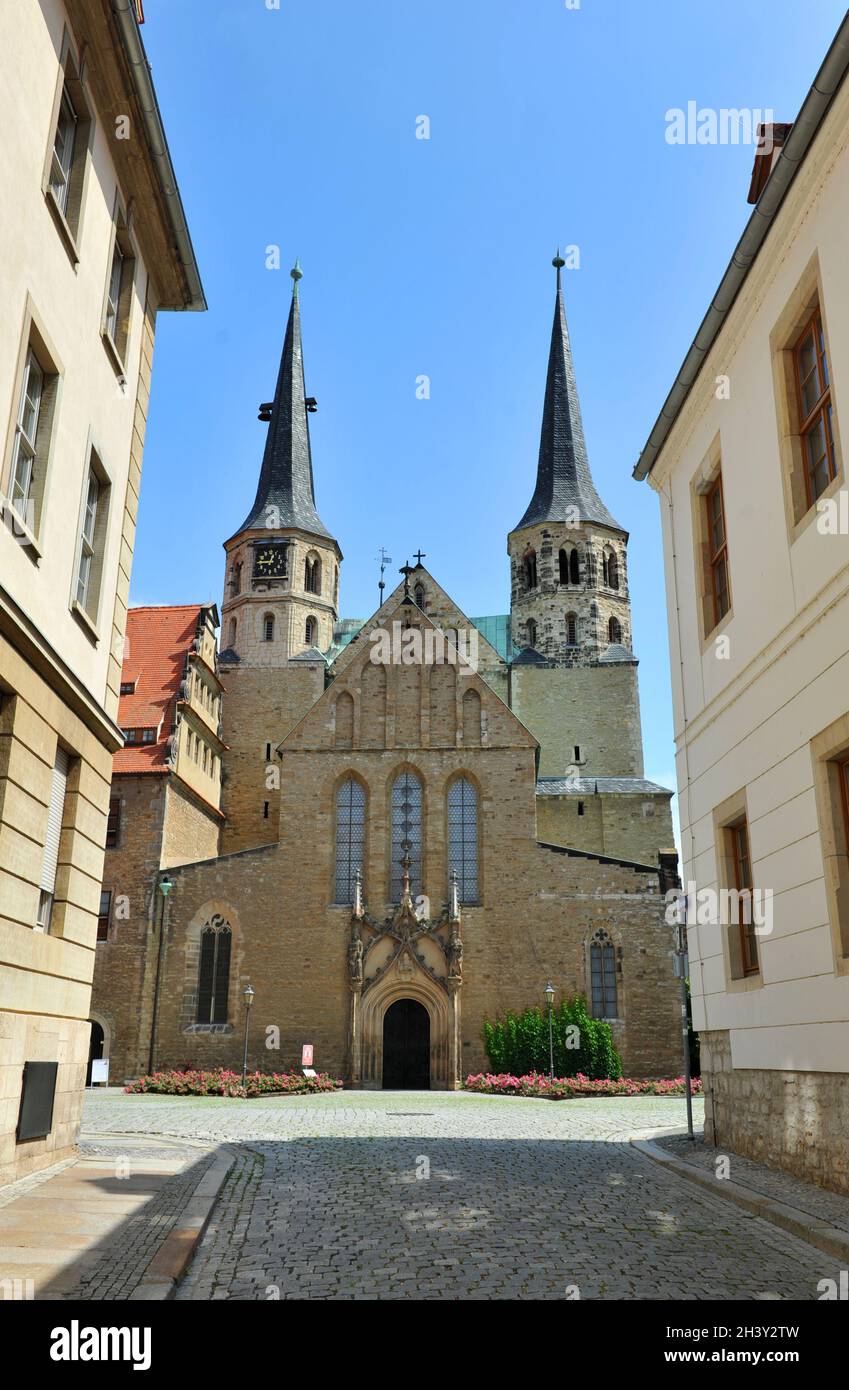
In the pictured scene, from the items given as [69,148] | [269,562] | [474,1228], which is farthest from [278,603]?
[474,1228]

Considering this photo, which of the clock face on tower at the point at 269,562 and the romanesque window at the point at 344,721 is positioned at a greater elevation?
the clock face on tower at the point at 269,562

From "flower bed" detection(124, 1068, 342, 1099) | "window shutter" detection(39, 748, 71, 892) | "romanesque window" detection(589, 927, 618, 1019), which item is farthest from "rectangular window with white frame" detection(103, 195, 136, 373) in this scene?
"romanesque window" detection(589, 927, 618, 1019)

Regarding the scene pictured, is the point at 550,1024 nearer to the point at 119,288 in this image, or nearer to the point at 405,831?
the point at 405,831

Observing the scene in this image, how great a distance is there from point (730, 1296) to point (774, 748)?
6.12 metres

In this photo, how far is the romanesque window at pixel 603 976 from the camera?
1240 inches

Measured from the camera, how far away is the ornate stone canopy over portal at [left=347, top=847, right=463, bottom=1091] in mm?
31344

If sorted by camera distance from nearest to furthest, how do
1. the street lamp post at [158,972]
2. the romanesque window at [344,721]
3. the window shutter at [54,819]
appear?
the window shutter at [54,819] < the street lamp post at [158,972] < the romanesque window at [344,721]

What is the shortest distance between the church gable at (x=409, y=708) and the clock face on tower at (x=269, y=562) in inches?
398

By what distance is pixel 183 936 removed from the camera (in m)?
32.6

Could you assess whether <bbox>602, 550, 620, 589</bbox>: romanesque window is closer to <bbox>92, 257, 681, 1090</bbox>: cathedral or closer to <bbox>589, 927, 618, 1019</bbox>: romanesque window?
<bbox>92, 257, 681, 1090</bbox>: cathedral

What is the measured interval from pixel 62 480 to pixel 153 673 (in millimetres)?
26734

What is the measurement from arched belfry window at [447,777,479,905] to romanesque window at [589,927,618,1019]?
382cm

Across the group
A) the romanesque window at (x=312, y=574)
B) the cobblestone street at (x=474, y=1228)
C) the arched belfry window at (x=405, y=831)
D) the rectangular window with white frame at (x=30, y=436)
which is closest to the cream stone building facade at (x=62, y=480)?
the rectangular window with white frame at (x=30, y=436)

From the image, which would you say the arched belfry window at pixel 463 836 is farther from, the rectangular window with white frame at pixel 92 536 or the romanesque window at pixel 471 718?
the rectangular window with white frame at pixel 92 536
